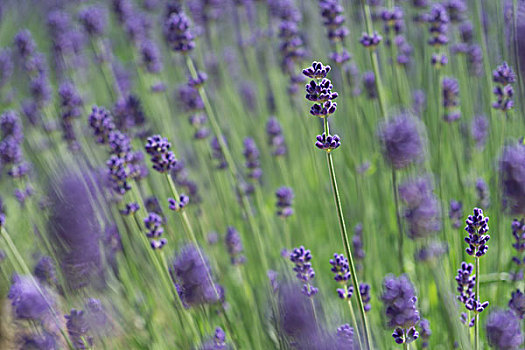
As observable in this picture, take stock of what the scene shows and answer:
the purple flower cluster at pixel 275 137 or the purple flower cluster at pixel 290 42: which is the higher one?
the purple flower cluster at pixel 290 42

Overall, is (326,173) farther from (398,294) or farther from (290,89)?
(398,294)

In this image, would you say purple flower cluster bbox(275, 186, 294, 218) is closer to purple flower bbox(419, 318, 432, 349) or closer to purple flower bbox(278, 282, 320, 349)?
purple flower bbox(278, 282, 320, 349)

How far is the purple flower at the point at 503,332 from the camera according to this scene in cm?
194

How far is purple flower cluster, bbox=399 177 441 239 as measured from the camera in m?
1.86

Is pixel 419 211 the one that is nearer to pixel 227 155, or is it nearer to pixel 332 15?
pixel 227 155

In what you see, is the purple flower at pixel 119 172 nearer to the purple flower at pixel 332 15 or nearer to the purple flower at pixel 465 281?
the purple flower at pixel 332 15

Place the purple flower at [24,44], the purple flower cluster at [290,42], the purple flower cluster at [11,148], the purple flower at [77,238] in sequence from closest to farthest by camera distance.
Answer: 1. the purple flower at [77,238]
2. the purple flower cluster at [11,148]
3. the purple flower cluster at [290,42]
4. the purple flower at [24,44]

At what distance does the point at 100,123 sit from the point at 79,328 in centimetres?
100

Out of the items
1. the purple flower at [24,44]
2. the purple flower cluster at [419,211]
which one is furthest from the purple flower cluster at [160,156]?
the purple flower at [24,44]

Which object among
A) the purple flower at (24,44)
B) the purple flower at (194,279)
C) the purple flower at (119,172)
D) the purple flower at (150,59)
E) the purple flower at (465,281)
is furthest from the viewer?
the purple flower at (24,44)

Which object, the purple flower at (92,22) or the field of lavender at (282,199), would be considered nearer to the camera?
the field of lavender at (282,199)

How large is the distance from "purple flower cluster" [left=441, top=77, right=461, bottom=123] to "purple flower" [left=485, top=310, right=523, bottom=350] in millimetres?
1540

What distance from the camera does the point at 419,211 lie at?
6.14 ft

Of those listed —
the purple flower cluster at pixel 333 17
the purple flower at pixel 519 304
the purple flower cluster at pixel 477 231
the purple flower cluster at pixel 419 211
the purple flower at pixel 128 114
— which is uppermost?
the purple flower cluster at pixel 333 17
